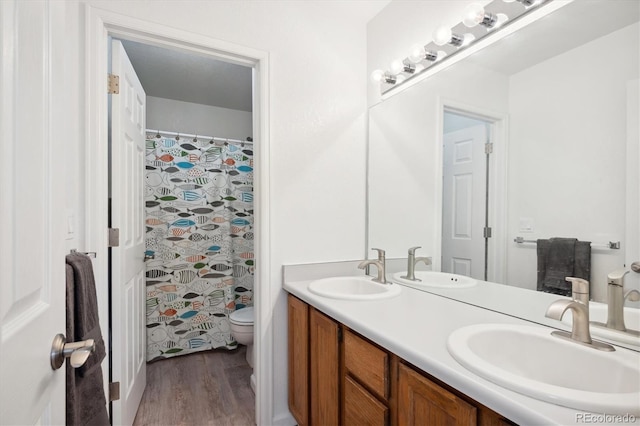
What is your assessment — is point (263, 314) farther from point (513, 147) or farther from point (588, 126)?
point (588, 126)

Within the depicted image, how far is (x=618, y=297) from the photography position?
90 centimetres

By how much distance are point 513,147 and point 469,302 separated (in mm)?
644

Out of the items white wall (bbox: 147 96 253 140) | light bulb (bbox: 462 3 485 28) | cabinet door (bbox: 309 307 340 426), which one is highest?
white wall (bbox: 147 96 253 140)

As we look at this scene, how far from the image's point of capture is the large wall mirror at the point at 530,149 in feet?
3.06

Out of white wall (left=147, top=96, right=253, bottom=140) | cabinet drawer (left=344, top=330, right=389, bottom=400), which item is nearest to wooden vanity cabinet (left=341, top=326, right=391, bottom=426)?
cabinet drawer (left=344, top=330, right=389, bottom=400)

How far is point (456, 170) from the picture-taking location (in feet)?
4.85

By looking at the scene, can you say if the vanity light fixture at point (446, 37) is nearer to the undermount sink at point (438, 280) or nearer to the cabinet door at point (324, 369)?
the undermount sink at point (438, 280)

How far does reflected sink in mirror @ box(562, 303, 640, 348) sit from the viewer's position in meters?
0.86

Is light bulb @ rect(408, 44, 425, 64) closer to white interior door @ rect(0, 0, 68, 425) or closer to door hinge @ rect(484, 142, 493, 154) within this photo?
door hinge @ rect(484, 142, 493, 154)

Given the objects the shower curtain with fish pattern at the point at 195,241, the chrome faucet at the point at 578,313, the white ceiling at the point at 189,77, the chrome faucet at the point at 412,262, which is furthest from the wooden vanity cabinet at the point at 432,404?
the white ceiling at the point at 189,77

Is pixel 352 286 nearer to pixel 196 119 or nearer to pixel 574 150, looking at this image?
pixel 574 150

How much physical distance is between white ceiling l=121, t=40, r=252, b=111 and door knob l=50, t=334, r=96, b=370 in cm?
216

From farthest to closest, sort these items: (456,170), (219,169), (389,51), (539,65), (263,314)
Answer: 1. (219,169)
2. (389,51)
3. (263,314)
4. (456,170)
5. (539,65)

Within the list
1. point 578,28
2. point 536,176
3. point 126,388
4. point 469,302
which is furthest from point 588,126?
point 126,388
